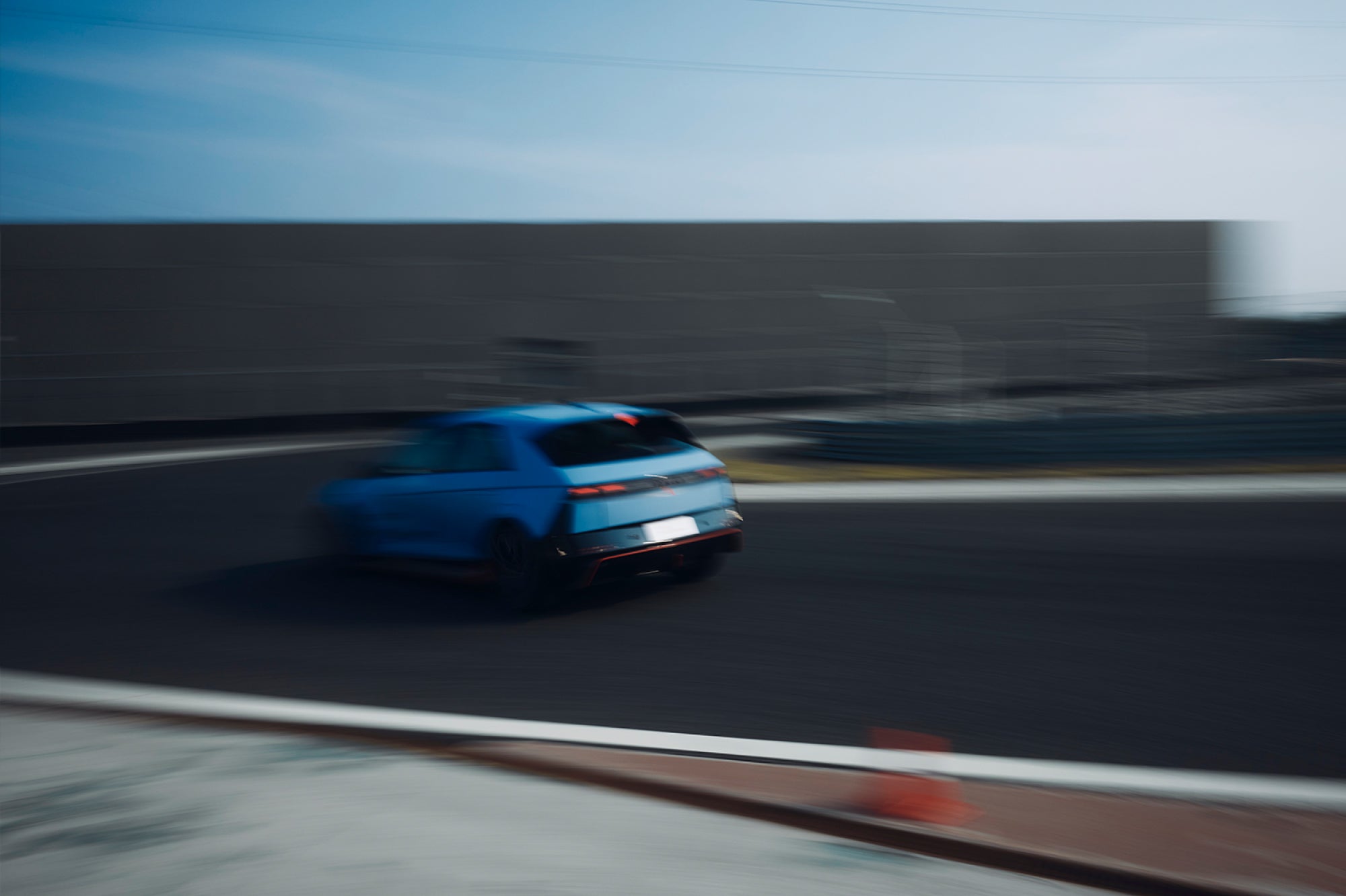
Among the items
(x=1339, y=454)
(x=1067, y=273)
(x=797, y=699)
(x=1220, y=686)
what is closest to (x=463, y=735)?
(x=797, y=699)

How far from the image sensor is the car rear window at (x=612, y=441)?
7.79 m

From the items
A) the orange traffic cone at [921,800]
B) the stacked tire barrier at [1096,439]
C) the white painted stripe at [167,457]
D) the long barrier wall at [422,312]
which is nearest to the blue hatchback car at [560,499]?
the orange traffic cone at [921,800]

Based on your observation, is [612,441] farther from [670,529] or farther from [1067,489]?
[1067,489]

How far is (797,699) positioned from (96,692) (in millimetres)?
3558

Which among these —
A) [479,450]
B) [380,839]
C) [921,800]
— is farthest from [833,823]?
[479,450]

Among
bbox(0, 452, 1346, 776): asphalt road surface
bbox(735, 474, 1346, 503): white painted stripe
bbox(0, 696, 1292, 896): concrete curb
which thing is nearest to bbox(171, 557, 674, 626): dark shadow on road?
bbox(0, 452, 1346, 776): asphalt road surface

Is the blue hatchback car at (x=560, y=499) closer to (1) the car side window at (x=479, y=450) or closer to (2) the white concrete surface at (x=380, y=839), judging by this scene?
(1) the car side window at (x=479, y=450)

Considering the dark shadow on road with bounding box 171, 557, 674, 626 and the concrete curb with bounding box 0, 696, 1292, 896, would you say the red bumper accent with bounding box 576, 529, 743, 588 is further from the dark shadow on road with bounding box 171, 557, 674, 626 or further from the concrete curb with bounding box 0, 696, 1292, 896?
the concrete curb with bounding box 0, 696, 1292, 896

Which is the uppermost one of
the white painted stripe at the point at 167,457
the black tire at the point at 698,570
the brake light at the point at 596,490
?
the brake light at the point at 596,490

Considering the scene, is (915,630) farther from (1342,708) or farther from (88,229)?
(88,229)

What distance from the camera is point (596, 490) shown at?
24.8ft

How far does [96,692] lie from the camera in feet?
20.0

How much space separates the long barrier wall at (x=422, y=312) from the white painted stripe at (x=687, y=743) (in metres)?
24.8

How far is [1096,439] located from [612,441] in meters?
9.45
